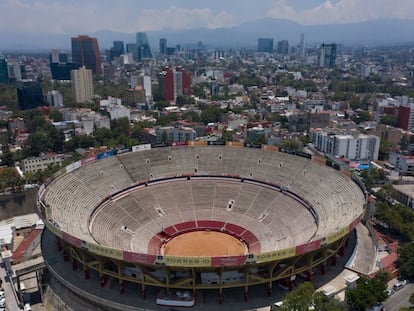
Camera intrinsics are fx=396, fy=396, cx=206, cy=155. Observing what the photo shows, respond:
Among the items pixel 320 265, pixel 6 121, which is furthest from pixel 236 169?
pixel 6 121

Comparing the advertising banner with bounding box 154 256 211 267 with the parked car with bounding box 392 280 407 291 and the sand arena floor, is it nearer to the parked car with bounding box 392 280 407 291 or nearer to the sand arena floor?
the sand arena floor

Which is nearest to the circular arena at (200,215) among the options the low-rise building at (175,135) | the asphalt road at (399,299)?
the asphalt road at (399,299)

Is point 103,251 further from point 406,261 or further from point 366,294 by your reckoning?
point 406,261

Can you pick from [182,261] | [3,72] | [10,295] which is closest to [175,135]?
[10,295]

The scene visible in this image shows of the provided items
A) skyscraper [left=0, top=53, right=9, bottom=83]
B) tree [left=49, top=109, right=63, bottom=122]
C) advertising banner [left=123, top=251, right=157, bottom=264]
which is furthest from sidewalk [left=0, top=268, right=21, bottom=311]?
skyscraper [left=0, top=53, right=9, bottom=83]

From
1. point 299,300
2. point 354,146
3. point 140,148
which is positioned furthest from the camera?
point 354,146

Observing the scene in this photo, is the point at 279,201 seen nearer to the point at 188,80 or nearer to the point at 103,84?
the point at 188,80
